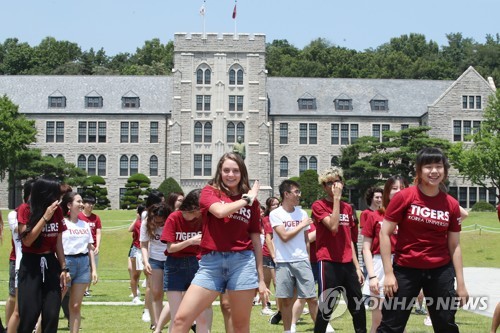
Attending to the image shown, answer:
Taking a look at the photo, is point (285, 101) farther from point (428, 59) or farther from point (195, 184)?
point (428, 59)

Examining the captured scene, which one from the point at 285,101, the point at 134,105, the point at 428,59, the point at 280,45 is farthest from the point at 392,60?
the point at 134,105

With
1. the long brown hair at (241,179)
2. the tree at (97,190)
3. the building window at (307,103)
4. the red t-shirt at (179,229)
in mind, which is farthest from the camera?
the building window at (307,103)

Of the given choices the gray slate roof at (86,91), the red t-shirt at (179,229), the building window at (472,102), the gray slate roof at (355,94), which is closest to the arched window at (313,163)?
the gray slate roof at (355,94)

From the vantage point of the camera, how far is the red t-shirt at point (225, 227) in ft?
25.4

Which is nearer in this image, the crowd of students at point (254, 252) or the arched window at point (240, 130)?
the crowd of students at point (254, 252)

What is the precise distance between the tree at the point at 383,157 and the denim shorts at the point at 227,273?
51.6 meters

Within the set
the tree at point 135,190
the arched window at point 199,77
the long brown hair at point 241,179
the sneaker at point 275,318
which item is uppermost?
the arched window at point 199,77

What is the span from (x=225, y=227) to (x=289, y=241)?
3.44m

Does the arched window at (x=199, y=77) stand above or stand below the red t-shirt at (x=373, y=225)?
above

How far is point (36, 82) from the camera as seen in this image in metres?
71.2

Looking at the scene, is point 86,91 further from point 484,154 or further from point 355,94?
point 484,154

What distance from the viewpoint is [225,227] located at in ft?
25.5

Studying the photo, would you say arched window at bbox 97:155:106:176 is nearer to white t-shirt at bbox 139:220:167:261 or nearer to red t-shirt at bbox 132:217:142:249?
red t-shirt at bbox 132:217:142:249

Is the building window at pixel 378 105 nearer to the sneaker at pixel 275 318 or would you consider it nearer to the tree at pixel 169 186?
the tree at pixel 169 186
